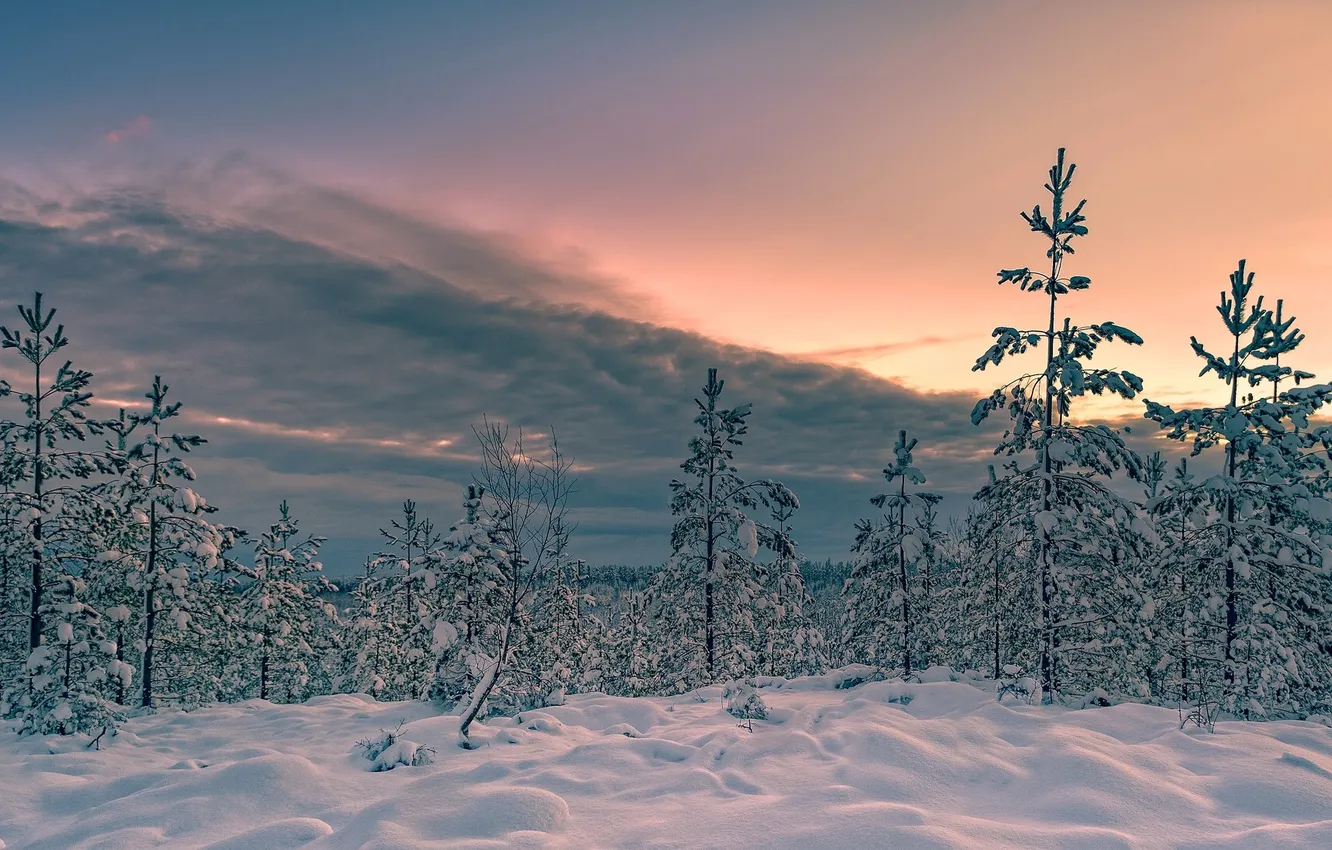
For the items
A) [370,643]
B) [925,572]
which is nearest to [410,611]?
[370,643]

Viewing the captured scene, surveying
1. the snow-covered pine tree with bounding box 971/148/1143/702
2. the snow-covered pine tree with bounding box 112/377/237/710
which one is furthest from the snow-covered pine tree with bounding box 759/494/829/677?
the snow-covered pine tree with bounding box 112/377/237/710

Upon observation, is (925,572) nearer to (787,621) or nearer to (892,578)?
(892,578)

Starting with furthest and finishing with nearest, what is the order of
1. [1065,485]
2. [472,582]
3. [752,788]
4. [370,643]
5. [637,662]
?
1. [370,643]
2. [637,662]
3. [472,582]
4. [1065,485]
5. [752,788]

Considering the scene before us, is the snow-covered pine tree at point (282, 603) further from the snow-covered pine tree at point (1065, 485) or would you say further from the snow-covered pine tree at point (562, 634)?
the snow-covered pine tree at point (1065, 485)

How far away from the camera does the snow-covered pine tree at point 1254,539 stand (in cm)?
1447

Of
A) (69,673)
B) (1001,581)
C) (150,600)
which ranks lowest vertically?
(69,673)

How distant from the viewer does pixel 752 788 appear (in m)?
7.88

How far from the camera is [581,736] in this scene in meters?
11.9

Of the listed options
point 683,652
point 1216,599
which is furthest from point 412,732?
point 1216,599

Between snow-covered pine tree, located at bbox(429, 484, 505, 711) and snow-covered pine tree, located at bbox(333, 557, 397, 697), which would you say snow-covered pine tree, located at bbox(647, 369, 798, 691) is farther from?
snow-covered pine tree, located at bbox(333, 557, 397, 697)

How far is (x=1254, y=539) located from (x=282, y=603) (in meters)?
33.6

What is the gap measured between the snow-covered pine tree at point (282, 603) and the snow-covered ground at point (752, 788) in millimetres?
18492

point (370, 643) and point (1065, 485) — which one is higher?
point (1065, 485)

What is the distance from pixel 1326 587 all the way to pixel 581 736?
1677 cm
